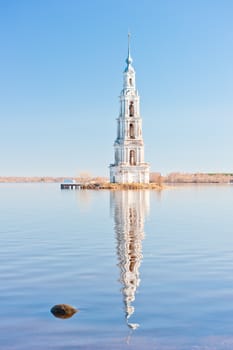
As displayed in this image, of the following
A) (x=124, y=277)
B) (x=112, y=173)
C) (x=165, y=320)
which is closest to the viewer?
(x=165, y=320)

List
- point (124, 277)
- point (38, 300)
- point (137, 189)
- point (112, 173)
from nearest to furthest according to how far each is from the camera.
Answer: point (38, 300) → point (124, 277) → point (137, 189) → point (112, 173)

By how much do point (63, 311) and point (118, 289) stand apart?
8.63 ft

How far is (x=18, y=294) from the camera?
1298cm

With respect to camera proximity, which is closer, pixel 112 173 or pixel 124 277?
pixel 124 277

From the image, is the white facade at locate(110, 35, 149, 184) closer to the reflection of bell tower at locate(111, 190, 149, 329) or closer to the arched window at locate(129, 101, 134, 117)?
the arched window at locate(129, 101, 134, 117)

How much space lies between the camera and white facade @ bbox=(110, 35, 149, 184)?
9781 centimetres

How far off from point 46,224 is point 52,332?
21.3 m

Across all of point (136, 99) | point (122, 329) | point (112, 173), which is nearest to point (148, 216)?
point (122, 329)

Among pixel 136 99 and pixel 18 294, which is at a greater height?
pixel 136 99

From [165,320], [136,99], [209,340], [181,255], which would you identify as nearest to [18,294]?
[165,320]

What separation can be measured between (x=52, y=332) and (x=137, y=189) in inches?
3289

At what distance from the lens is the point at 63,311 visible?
11133 millimetres

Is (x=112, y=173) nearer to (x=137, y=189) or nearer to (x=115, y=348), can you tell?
(x=137, y=189)

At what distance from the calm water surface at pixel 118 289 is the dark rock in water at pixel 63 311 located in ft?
0.55
